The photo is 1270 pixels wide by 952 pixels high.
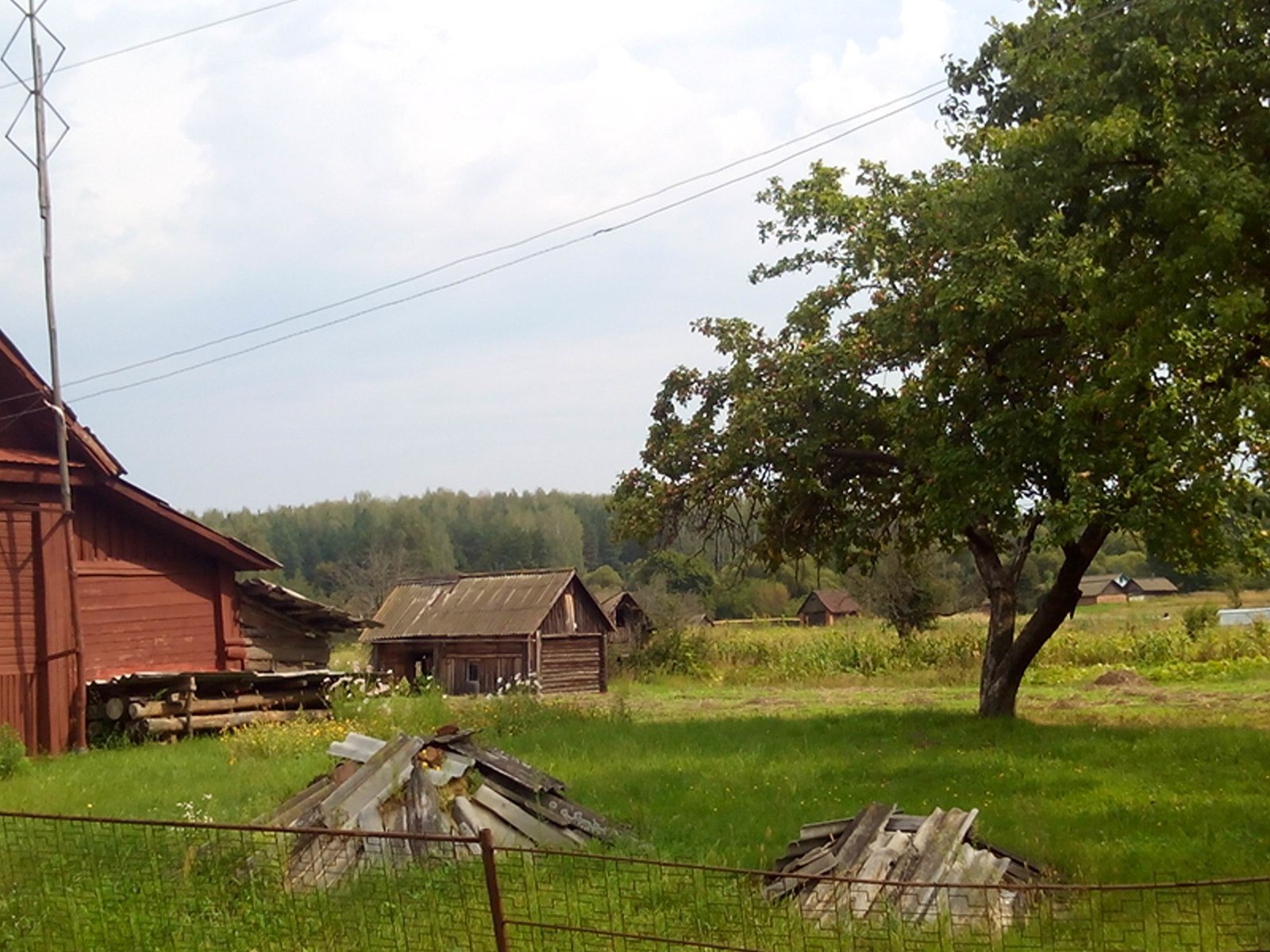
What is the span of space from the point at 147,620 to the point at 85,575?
156 centimetres

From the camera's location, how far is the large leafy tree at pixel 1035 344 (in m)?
13.6

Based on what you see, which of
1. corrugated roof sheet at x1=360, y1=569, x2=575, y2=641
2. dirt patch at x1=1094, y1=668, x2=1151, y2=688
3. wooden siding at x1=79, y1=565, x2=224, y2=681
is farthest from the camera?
corrugated roof sheet at x1=360, y1=569, x2=575, y2=641

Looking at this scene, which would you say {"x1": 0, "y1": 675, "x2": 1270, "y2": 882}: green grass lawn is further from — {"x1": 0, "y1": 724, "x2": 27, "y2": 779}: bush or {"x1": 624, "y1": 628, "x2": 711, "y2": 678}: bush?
{"x1": 624, "y1": 628, "x2": 711, "y2": 678}: bush

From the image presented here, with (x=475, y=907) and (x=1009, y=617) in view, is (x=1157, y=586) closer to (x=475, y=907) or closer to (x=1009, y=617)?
(x=1009, y=617)

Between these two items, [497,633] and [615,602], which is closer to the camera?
[497,633]

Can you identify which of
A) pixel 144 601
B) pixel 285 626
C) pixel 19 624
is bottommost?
pixel 285 626

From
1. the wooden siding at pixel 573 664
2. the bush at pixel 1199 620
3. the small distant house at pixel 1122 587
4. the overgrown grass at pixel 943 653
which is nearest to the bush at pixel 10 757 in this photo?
the overgrown grass at pixel 943 653

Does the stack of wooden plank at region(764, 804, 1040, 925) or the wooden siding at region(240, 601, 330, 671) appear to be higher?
the wooden siding at region(240, 601, 330, 671)

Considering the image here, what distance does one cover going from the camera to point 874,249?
2122 cm

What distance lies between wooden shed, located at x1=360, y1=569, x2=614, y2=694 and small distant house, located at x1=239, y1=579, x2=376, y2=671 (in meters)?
17.9

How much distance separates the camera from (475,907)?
9188 mm

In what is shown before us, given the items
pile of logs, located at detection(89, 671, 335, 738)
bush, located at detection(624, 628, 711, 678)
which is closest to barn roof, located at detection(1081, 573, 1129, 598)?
bush, located at detection(624, 628, 711, 678)

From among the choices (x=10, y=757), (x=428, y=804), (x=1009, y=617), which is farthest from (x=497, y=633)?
(x=428, y=804)

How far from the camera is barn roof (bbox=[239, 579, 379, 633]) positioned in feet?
85.7
